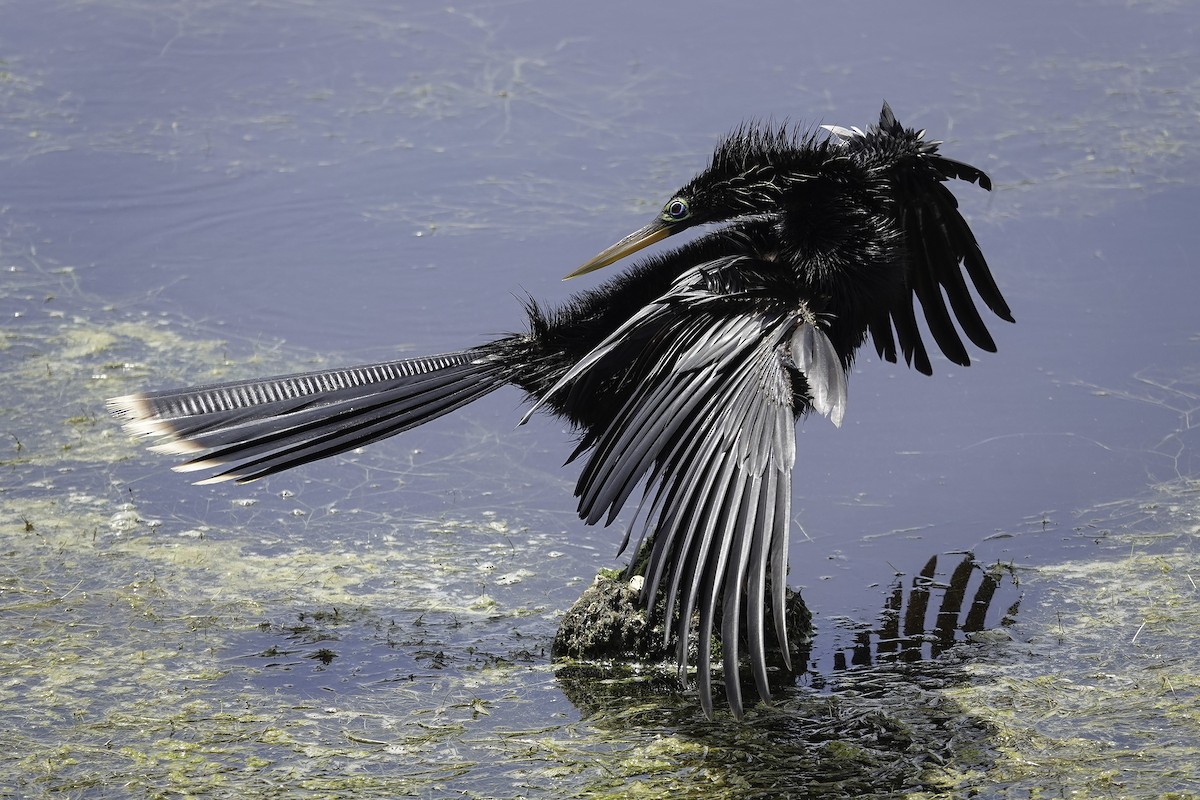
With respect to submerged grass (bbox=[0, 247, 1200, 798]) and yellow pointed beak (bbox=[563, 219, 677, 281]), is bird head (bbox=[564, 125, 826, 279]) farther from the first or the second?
submerged grass (bbox=[0, 247, 1200, 798])

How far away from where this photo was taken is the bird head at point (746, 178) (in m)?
4.43

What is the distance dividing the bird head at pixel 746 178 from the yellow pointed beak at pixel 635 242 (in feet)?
0.13

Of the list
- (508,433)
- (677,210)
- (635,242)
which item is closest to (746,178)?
(677,210)

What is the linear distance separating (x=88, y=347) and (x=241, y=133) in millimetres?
2325

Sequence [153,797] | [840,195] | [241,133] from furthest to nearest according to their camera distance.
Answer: [241,133] < [840,195] < [153,797]

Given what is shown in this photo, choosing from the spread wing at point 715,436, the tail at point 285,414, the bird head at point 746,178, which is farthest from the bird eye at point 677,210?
the tail at point 285,414

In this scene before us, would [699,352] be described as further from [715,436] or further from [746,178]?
[746,178]

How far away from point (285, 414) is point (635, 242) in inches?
48.1

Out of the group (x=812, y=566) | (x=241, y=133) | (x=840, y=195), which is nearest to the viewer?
(x=840, y=195)

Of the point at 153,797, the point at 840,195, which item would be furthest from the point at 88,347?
the point at 840,195

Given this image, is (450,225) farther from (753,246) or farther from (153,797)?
(153,797)

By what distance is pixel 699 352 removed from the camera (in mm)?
4062

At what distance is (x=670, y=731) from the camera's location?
13.2ft

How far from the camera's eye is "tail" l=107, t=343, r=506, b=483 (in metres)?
4.44
